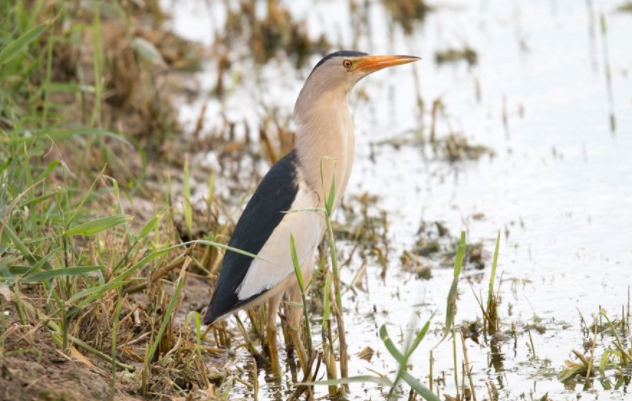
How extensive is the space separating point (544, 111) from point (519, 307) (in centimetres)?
262

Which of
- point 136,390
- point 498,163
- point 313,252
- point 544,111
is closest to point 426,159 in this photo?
point 498,163

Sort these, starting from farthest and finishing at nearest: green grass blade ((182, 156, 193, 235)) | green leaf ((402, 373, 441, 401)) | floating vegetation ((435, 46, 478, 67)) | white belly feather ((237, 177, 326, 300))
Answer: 1. floating vegetation ((435, 46, 478, 67))
2. green grass blade ((182, 156, 193, 235))
3. white belly feather ((237, 177, 326, 300))
4. green leaf ((402, 373, 441, 401))

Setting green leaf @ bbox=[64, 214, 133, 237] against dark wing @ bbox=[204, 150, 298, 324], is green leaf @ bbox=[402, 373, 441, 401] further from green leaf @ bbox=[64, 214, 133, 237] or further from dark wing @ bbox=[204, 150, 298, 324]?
green leaf @ bbox=[64, 214, 133, 237]

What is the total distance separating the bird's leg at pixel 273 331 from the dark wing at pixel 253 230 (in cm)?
21

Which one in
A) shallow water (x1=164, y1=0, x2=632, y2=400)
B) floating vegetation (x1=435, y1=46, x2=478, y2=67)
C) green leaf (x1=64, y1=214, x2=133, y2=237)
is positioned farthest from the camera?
floating vegetation (x1=435, y1=46, x2=478, y2=67)

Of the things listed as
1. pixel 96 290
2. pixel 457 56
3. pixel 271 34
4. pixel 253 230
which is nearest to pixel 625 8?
pixel 457 56

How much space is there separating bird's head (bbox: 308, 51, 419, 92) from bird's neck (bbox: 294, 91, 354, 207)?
0.15 feet

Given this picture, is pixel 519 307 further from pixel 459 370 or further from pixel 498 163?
pixel 498 163

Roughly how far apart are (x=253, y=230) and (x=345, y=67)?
82 cm

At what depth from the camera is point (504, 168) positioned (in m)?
6.22

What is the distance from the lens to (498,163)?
6312 millimetres

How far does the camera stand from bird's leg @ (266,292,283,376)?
412cm

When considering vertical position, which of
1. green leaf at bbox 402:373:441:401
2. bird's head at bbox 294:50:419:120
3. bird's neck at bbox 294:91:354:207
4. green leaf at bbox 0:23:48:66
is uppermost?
green leaf at bbox 0:23:48:66

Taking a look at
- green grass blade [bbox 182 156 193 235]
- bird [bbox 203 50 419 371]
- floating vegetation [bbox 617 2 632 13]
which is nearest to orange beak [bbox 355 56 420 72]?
bird [bbox 203 50 419 371]
